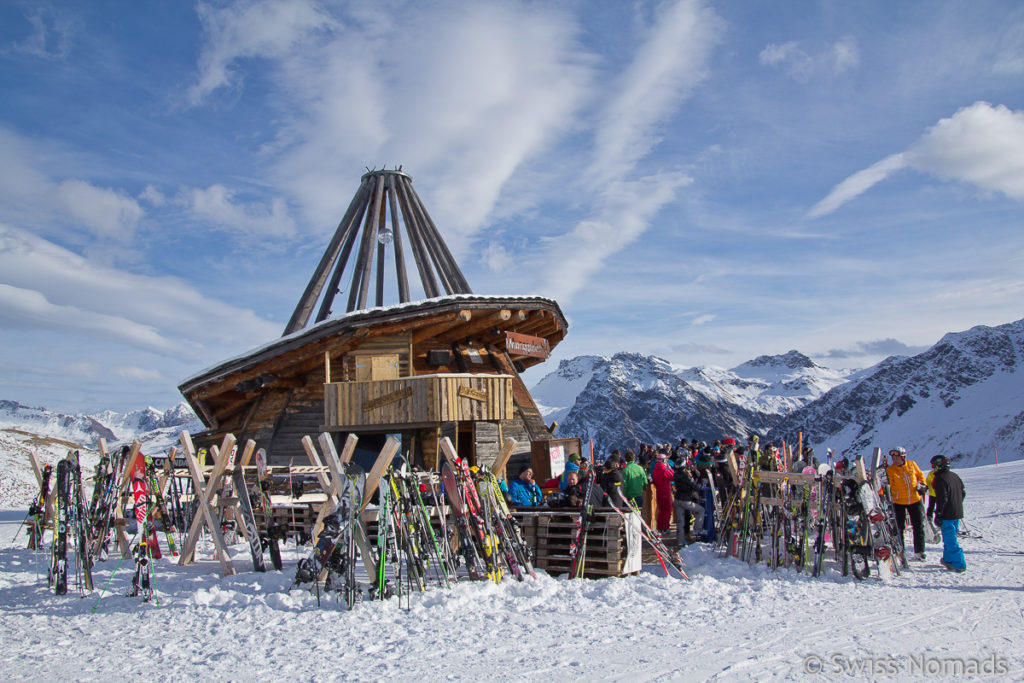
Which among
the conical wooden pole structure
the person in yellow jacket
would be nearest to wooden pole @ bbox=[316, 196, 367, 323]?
the conical wooden pole structure

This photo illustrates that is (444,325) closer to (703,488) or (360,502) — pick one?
(703,488)

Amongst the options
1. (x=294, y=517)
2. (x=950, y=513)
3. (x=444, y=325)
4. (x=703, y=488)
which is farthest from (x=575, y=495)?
(x=444, y=325)

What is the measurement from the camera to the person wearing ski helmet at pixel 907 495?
1174 centimetres

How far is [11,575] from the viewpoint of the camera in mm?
10977

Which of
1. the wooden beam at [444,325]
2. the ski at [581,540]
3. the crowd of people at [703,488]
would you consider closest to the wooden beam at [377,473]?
the ski at [581,540]

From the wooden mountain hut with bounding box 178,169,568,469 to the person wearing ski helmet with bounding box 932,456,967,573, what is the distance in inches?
424

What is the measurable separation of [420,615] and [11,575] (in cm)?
704

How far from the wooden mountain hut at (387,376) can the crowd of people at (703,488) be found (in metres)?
4.70

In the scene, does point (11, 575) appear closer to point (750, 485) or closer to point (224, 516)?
point (224, 516)

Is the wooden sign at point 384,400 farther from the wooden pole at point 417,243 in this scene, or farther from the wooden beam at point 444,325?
the wooden pole at point 417,243

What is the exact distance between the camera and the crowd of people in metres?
10.8

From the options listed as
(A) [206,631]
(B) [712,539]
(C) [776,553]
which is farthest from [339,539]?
(B) [712,539]

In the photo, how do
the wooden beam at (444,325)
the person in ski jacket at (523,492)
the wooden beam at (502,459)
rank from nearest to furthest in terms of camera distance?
1. the wooden beam at (502,459)
2. the person in ski jacket at (523,492)
3. the wooden beam at (444,325)

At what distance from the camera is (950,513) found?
35.1 ft
